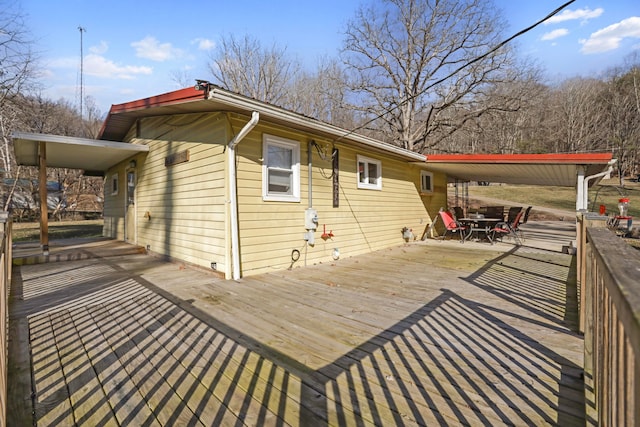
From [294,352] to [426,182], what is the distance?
948 centimetres

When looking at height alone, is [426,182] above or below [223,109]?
below

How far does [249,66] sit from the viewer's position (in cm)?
2003

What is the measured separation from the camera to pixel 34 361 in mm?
2273

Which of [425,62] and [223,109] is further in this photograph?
[425,62]

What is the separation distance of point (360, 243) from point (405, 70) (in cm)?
1305

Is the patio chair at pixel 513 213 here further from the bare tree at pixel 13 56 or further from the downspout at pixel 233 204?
the bare tree at pixel 13 56

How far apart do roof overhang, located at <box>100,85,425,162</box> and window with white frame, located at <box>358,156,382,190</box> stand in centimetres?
37

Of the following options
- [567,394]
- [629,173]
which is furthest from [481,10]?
[629,173]

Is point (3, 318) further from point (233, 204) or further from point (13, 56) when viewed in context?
point (13, 56)

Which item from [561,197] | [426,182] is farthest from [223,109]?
[561,197]

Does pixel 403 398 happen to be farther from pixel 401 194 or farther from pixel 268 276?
pixel 401 194

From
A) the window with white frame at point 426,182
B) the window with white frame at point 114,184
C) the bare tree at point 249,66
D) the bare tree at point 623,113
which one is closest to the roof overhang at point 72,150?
the window with white frame at point 114,184

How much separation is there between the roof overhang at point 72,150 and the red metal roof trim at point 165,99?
2.90ft

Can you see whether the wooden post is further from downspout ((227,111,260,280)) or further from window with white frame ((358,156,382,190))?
window with white frame ((358,156,382,190))
